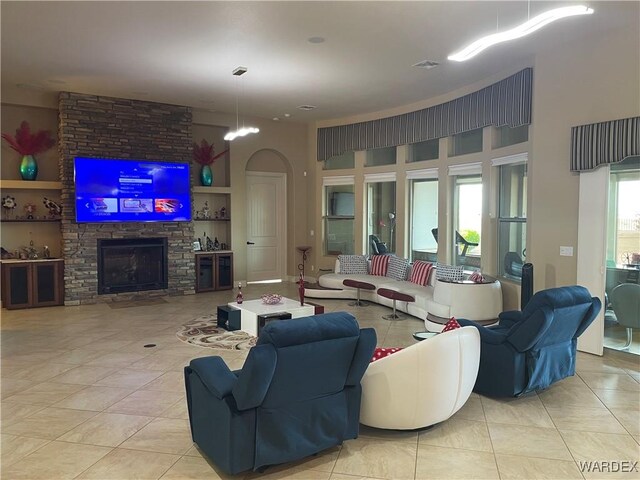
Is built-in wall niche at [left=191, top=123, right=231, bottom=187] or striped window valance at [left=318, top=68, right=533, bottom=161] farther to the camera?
built-in wall niche at [left=191, top=123, right=231, bottom=187]

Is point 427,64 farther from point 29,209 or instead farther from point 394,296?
point 29,209

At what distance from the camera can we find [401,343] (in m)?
5.75

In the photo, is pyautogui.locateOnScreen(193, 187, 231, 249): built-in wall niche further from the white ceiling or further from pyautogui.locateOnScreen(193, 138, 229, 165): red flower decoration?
the white ceiling

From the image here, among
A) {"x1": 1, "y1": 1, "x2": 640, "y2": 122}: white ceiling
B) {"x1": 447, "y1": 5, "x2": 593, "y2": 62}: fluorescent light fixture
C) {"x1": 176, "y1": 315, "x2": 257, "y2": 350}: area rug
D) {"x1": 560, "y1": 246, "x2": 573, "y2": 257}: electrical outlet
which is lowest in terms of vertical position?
{"x1": 176, "y1": 315, "x2": 257, "y2": 350}: area rug

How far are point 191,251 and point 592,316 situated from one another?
22.3 feet

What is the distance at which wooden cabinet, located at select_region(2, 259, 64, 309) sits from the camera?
7.48 metres

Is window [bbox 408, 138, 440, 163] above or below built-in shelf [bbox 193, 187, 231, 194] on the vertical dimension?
above

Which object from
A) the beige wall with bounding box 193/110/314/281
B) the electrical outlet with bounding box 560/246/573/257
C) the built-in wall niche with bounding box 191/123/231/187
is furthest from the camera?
the beige wall with bounding box 193/110/314/281

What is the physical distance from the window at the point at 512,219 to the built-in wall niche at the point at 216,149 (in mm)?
5276

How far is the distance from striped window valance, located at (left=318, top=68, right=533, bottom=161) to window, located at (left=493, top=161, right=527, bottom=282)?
2.22 ft

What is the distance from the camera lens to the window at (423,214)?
333 inches

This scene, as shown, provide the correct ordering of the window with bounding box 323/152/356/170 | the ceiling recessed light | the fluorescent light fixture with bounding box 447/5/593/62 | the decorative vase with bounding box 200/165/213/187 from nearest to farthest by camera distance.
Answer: the fluorescent light fixture with bounding box 447/5/593/62, the ceiling recessed light, the decorative vase with bounding box 200/165/213/187, the window with bounding box 323/152/356/170

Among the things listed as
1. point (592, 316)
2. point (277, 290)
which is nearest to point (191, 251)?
point (277, 290)

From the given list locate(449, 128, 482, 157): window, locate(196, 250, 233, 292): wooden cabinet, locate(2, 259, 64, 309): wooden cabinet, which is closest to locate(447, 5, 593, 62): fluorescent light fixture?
locate(449, 128, 482, 157): window
